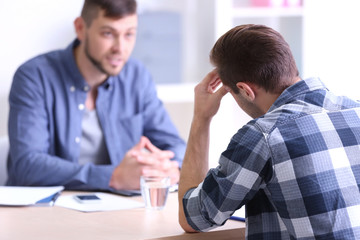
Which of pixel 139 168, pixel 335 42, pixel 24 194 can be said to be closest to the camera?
pixel 24 194

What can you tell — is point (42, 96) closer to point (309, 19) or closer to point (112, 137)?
point (112, 137)

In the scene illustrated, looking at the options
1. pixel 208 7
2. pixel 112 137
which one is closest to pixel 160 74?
pixel 208 7

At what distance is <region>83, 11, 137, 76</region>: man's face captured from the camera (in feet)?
7.88

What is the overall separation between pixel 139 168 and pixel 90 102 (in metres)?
0.63

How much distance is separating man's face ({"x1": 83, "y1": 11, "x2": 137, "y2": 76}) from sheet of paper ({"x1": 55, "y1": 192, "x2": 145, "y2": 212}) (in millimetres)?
725

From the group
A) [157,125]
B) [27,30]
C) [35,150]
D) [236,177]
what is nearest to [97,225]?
[236,177]

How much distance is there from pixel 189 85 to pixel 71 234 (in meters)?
2.18

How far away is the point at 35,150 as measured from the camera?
2.17 m

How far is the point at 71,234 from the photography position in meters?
1.42

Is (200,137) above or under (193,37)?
above

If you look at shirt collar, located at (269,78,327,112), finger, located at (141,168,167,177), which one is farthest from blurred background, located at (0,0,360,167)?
shirt collar, located at (269,78,327,112)

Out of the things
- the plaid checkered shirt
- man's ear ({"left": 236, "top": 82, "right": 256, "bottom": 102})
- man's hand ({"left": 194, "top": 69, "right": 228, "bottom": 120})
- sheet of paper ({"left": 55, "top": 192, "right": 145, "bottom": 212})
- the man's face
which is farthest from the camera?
the man's face

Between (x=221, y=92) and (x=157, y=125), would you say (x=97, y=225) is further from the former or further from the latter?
(x=157, y=125)

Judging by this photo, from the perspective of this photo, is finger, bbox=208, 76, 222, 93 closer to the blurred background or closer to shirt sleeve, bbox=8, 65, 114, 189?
shirt sleeve, bbox=8, 65, 114, 189
